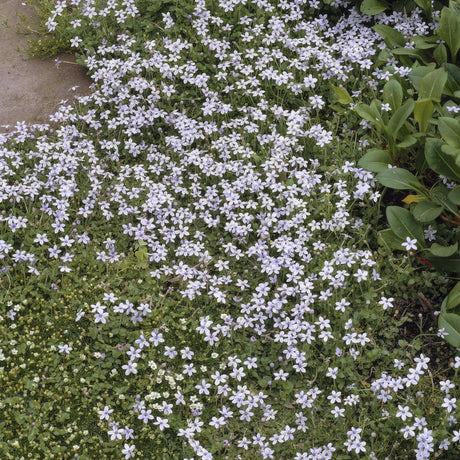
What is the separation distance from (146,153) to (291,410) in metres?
2.77

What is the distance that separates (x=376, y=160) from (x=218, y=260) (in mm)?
1560

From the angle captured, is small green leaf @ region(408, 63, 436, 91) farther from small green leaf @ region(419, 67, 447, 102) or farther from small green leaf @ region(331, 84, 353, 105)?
small green leaf @ region(331, 84, 353, 105)

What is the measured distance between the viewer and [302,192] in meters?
5.63

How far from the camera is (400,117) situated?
5461 mm

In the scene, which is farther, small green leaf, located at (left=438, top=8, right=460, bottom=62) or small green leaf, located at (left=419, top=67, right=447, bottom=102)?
small green leaf, located at (left=438, top=8, right=460, bottom=62)

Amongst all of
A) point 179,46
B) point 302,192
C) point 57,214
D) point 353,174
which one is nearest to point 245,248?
point 302,192

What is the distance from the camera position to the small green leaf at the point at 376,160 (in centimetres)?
552

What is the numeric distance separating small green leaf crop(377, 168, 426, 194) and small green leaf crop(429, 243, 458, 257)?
487 millimetres

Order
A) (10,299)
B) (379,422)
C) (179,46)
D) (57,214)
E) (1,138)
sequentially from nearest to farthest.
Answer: (379,422) → (10,299) → (57,214) → (1,138) → (179,46)

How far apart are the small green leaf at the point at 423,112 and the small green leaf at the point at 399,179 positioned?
1.46 ft

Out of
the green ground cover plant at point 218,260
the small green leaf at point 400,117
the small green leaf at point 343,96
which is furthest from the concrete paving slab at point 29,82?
the small green leaf at point 400,117

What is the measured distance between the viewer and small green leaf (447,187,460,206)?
5070 mm

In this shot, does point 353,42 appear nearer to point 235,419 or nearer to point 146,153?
point 146,153

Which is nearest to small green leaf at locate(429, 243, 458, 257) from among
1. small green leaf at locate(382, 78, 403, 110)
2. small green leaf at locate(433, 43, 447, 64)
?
small green leaf at locate(382, 78, 403, 110)
